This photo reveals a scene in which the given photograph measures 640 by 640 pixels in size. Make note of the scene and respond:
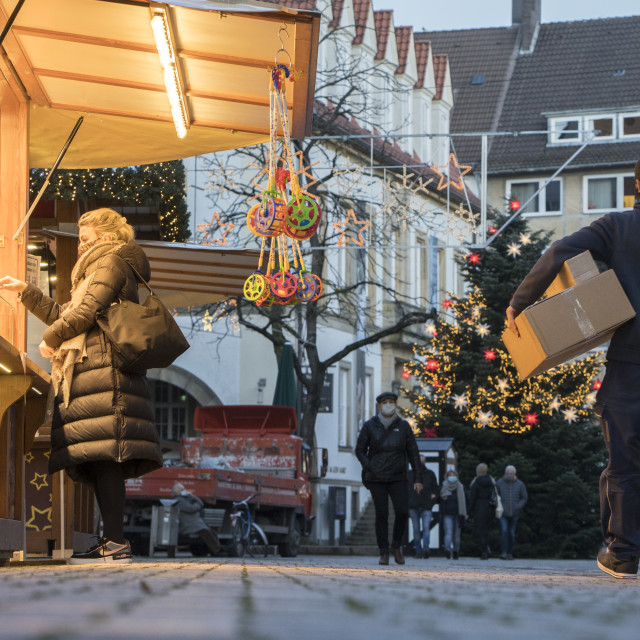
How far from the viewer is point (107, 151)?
1091 cm

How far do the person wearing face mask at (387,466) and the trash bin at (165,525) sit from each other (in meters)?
6.16

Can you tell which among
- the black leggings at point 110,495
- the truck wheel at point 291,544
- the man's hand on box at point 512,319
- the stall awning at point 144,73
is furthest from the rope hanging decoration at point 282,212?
the truck wheel at point 291,544

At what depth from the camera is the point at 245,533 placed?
23516 millimetres

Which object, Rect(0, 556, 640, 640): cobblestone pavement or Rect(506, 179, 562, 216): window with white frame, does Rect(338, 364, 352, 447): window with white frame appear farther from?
Rect(0, 556, 640, 640): cobblestone pavement

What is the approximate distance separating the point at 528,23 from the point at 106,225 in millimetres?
58776

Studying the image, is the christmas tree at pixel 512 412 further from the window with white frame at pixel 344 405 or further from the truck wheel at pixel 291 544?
the window with white frame at pixel 344 405

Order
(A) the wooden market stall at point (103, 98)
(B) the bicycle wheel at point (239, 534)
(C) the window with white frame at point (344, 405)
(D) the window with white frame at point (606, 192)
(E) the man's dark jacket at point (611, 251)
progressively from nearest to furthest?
(E) the man's dark jacket at point (611, 251), (A) the wooden market stall at point (103, 98), (B) the bicycle wheel at point (239, 534), (C) the window with white frame at point (344, 405), (D) the window with white frame at point (606, 192)

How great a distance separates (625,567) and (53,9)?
4.16 m

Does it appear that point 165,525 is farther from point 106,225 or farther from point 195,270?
point 106,225

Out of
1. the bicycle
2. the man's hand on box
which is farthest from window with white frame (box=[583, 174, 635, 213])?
the man's hand on box

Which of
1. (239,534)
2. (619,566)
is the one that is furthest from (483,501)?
(619,566)

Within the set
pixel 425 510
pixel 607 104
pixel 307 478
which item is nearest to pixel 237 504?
pixel 307 478

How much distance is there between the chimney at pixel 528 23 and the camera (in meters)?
65.2

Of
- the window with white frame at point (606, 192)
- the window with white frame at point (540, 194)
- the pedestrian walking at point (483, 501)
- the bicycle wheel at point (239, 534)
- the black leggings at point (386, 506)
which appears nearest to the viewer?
the black leggings at point (386, 506)
